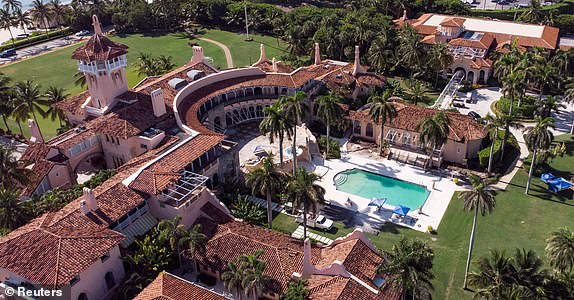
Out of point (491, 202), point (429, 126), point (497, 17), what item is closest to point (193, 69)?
point (429, 126)

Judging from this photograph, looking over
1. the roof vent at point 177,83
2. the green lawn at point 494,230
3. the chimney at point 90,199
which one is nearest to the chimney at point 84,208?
the chimney at point 90,199

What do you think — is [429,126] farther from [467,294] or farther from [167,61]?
[167,61]

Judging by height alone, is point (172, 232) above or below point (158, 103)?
below

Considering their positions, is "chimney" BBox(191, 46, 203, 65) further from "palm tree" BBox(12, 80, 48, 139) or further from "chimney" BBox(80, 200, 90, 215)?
"chimney" BBox(80, 200, 90, 215)

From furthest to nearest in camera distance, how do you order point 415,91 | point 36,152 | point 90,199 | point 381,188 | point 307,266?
point 415,91
point 381,188
point 36,152
point 90,199
point 307,266

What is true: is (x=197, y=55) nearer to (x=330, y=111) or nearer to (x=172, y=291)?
(x=330, y=111)

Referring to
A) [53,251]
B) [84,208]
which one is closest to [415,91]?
[84,208]

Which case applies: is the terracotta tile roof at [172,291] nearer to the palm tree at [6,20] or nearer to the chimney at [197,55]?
the chimney at [197,55]
